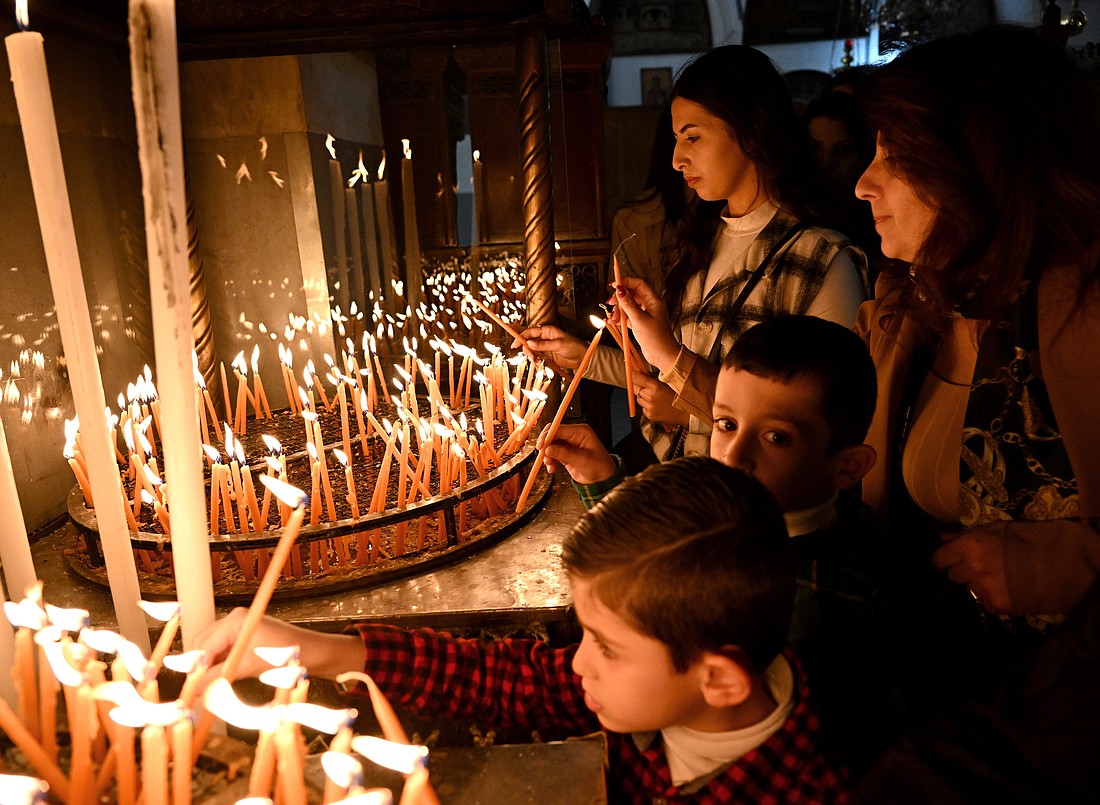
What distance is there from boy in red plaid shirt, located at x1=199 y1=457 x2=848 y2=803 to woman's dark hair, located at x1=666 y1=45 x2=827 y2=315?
115cm

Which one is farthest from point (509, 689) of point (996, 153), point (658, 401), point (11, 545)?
point (996, 153)

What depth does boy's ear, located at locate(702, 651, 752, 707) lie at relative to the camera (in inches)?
34.8

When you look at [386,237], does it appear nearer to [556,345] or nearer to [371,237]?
[371,237]

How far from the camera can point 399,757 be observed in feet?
2.03

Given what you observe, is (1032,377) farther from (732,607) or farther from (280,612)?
(280,612)

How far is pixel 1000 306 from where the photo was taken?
129cm

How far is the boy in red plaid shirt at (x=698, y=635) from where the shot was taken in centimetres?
90

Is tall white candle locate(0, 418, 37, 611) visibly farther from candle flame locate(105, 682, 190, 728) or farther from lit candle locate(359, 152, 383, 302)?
lit candle locate(359, 152, 383, 302)

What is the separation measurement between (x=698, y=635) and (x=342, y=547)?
936mm

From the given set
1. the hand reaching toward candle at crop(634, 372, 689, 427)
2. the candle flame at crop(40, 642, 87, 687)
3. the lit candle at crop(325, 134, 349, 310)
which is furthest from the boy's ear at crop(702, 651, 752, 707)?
the lit candle at crop(325, 134, 349, 310)

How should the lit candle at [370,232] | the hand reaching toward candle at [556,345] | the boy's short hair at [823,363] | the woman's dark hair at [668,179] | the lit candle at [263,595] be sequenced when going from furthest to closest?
the lit candle at [370,232]
the woman's dark hair at [668,179]
the hand reaching toward candle at [556,345]
the boy's short hair at [823,363]
the lit candle at [263,595]

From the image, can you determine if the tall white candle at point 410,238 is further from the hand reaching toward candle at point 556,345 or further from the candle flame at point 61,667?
the candle flame at point 61,667

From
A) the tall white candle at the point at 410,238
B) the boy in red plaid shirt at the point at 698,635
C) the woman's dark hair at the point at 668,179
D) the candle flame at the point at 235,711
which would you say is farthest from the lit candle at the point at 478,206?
the candle flame at the point at 235,711

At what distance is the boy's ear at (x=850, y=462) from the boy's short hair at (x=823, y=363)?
14 mm
